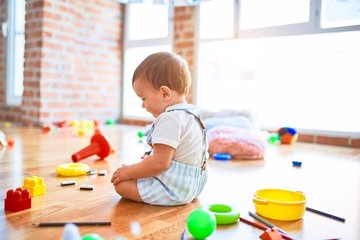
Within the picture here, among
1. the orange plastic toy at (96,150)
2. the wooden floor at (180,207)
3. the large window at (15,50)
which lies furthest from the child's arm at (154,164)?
the large window at (15,50)

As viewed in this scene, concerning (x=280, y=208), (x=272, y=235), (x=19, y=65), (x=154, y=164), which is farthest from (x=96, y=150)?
(x=19, y=65)

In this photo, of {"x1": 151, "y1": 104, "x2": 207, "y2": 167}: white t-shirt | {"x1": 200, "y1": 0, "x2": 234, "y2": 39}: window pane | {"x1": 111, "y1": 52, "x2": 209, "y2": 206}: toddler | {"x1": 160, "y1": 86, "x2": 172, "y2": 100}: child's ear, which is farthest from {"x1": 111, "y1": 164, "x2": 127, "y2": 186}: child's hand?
{"x1": 200, "y1": 0, "x2": 234, "y2": 39}: window pane

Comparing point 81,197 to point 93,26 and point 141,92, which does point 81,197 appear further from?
point 93,26

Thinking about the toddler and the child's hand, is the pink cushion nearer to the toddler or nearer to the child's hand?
the toddler

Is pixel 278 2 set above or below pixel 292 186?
above

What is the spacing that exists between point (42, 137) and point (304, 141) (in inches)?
84.4

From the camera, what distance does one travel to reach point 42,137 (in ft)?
9.60

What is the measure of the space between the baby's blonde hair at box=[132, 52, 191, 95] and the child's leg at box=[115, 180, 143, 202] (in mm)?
340

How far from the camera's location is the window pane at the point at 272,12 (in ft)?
10.2

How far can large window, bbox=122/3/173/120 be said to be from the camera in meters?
3.99

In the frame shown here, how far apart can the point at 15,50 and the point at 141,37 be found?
1386mm

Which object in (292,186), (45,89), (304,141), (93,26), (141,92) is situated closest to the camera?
(141,92)

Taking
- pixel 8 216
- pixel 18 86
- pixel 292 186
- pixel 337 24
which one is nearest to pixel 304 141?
pixel 337 24

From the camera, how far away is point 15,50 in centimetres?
409
